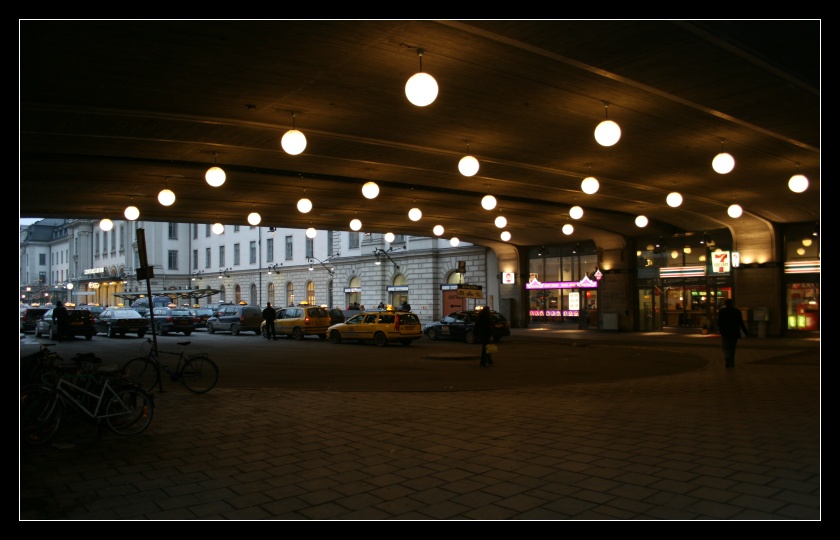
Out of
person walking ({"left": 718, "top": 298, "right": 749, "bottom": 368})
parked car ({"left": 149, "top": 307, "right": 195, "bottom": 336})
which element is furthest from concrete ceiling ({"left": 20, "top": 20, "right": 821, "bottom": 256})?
parked car ({"left": 149, "top": 307, "right": 195, "bottom": 336})

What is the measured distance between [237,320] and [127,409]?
27819 mm

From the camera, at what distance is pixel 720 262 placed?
94.5 feet

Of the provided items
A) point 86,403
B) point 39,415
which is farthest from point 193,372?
point 39,415

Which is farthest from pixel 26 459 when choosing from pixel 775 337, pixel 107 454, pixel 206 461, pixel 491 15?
pixel 775 337

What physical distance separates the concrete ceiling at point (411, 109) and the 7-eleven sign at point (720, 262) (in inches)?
242

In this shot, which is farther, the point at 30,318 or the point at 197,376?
the point at 30,318

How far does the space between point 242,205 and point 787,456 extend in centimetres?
2068

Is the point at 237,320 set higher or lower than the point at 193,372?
lower

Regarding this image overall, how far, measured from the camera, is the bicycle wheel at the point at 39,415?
24.8 ft

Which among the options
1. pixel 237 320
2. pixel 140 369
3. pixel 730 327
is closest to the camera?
pixel 140 369

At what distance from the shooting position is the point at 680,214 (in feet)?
89.4

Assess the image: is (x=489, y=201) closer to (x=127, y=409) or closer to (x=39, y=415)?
(x=127, y=409)

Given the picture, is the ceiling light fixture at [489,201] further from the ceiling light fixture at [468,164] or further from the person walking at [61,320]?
the person walking at [61,320]

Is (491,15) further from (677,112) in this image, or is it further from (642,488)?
(677,112)
